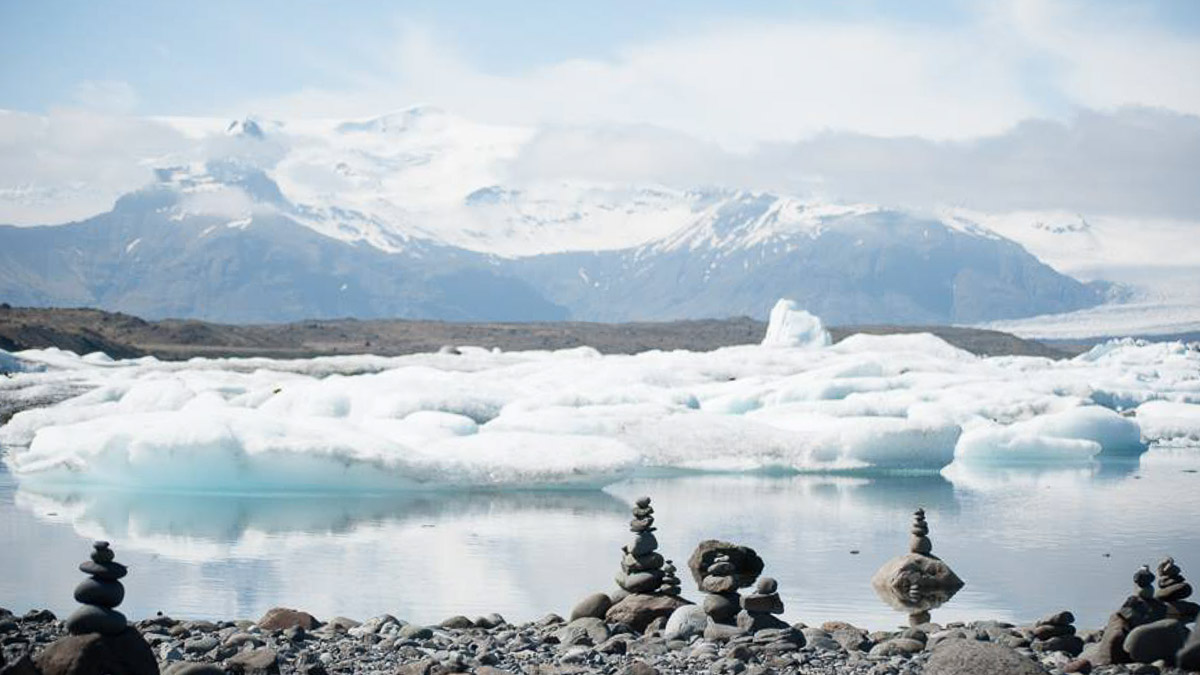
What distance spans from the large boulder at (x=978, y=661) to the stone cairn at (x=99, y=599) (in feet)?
14.9

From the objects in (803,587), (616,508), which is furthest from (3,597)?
(616,508)

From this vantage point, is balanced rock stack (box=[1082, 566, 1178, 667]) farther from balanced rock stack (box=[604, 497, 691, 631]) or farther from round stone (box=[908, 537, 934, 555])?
round stone (box=[908, 537, 934, 555])

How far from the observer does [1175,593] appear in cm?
1098

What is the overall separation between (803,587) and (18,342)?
50160 millimetres

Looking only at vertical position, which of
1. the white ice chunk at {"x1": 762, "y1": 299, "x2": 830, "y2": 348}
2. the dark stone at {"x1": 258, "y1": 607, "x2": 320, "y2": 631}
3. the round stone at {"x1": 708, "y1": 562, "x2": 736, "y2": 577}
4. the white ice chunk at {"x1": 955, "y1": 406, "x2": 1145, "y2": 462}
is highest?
the white ice chunk at {"x1": 762, "y1": 299, "x2": 830, "y2": 348}

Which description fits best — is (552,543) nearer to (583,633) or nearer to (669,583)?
(669,583)

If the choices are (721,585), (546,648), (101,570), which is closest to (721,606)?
(721,585)

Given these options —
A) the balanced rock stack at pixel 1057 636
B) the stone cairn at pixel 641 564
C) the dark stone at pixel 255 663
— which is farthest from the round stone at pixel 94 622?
the balanced rock stack at pixel 1057 636

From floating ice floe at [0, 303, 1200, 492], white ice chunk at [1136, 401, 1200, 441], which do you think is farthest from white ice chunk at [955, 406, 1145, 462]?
white ice chunk at [1136, 401, 1200, 441]

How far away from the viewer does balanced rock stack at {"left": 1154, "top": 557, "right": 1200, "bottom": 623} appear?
1096 cm

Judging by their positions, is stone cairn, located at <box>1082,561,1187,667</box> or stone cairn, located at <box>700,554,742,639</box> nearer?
stone cairn, located at <box>1082,561,1187,667</box>

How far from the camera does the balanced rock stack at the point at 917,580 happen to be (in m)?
13.5

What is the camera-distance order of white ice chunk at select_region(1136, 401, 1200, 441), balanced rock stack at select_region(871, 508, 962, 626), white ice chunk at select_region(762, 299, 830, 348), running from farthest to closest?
white ice chunk at select_region(762, 299, 830, 348)
white ice chunk at select_region(1136, 401, 1200, 441)
balanced rock stack at select_region(871, 508, 962, 626)

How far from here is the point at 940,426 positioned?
27.2 meters
